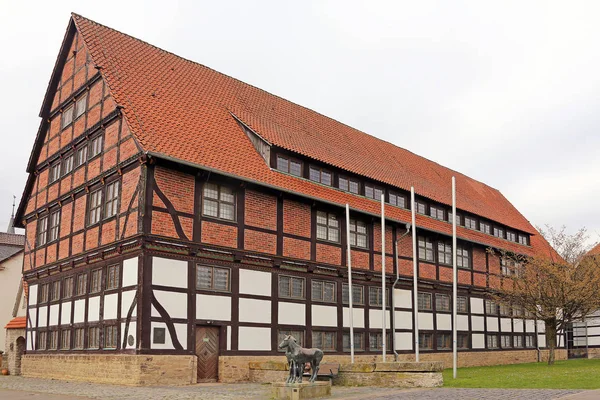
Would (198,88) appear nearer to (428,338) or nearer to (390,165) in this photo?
(390,165)

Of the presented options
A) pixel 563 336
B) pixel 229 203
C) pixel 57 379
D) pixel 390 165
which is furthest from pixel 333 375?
pixel 563 336

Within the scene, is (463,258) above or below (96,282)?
above

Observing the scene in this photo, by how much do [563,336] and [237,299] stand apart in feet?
89.2

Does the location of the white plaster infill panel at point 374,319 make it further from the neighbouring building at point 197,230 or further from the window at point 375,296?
the window at point 375,296

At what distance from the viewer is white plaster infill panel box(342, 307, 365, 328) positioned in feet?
88.4

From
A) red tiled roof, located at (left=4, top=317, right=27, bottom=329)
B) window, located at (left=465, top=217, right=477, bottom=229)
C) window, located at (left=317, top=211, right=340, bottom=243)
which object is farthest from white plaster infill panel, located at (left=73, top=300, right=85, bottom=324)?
window, located at (left=465, top=217, right=477, bottom=229)

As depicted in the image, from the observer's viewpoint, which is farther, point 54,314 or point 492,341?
point 492,341

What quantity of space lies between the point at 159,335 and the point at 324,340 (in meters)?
7.60

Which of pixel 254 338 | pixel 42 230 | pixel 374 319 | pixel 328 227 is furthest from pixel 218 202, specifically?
pixel 42 230

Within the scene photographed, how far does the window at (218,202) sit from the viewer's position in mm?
22625

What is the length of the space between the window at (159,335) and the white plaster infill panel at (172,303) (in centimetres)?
45

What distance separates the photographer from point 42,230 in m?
28.4

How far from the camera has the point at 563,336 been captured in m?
42.2

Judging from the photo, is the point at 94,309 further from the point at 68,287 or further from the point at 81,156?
the point at 81,156
